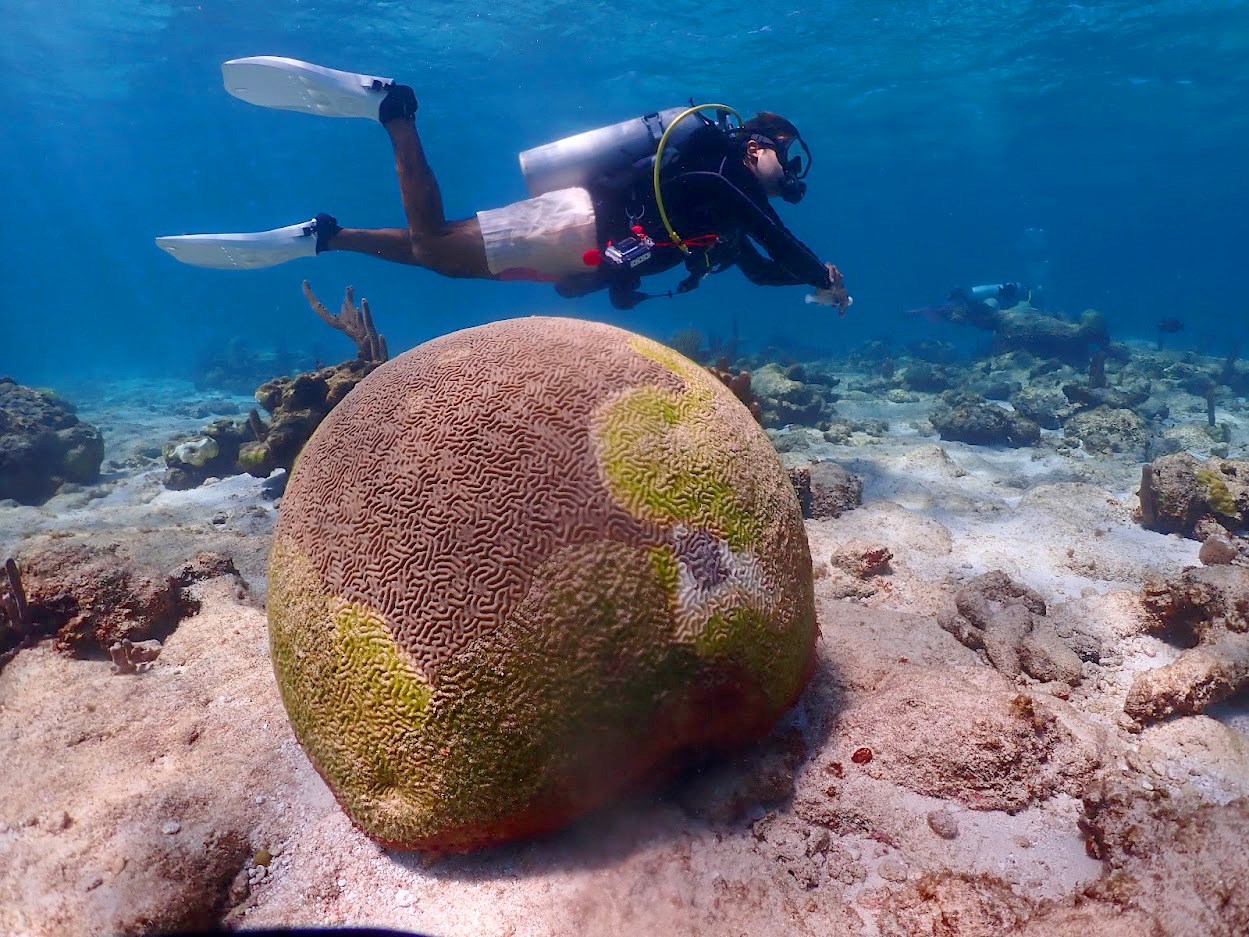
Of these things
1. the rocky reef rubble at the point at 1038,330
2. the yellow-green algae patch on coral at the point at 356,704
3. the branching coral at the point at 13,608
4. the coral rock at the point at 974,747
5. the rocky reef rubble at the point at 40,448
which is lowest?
the rocky reef rubble at the point at 1038,330

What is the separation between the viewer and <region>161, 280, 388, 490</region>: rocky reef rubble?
23.4 ft

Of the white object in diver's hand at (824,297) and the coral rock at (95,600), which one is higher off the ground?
the white object in diver's hand at (824,297)

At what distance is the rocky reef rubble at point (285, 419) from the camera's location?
280 inches

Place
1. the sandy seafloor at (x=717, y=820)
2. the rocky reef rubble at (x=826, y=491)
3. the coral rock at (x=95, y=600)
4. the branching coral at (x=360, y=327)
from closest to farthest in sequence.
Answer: the sandy seafloor at (x=717, y=820) → the coral rock at (x=95, y=600) → the rocky reef rubble at (x=826, y=491) → the branching coral at (x=360, y=327)

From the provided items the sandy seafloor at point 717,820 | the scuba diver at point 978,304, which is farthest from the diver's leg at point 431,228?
the scuba diver at point 978,304

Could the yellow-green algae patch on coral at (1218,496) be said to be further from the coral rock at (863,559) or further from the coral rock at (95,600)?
the coral rock at (95,600)

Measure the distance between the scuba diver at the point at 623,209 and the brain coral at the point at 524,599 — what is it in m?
2.29

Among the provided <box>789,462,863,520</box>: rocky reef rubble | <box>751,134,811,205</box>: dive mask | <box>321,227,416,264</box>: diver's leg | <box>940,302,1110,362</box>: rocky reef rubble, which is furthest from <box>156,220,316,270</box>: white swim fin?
<box>940,302,1110,362</box>: rocky reef rubble

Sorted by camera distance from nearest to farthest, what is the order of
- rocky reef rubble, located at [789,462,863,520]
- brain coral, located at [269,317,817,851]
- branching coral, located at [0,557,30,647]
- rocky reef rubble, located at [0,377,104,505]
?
brain coral, located at [269,317,817,851] < branching coral, located at [0,557,30,647] < rocky reef rubble, located at [789,462,863,520] < rocky reef rubble, located at [0,377,104,505]

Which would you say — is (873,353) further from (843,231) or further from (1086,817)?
(843,231)

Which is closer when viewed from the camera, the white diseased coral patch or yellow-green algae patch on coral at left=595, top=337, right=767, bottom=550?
the white diseased coral patch

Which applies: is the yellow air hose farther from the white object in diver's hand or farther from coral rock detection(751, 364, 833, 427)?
coral rock detection(751, 364, 833, 427)

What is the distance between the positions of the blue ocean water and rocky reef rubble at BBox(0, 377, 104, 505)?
72.4 feet

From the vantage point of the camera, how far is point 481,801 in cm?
227
